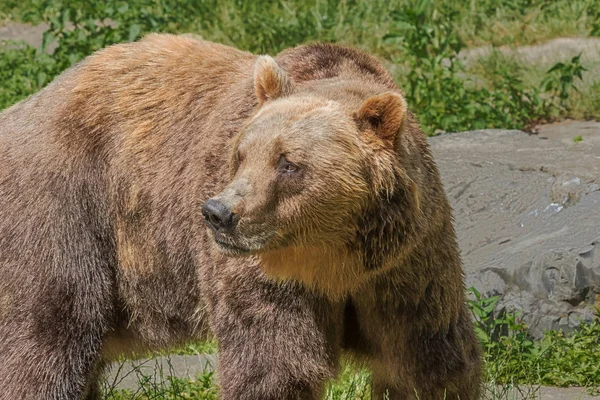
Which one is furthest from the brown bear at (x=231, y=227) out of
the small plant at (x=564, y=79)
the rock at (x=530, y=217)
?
the small plant at (x=564, y=79)

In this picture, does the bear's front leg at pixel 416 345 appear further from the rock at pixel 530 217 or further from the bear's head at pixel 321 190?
the rock at pixel 530 217

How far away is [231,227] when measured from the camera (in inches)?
186

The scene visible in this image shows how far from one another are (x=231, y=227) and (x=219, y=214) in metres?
0.09

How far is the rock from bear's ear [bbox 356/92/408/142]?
2.94 meters

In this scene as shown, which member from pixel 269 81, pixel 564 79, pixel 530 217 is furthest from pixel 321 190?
pixel 564 79

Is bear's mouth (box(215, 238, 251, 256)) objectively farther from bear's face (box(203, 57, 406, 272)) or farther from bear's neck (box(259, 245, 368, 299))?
bear's neck (box(259, 245, 368, 299))

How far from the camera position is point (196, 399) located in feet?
22.8

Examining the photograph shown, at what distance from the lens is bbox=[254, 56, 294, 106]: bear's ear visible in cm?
511

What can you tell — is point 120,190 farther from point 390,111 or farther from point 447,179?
point 447,179

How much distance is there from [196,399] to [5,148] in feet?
6.37

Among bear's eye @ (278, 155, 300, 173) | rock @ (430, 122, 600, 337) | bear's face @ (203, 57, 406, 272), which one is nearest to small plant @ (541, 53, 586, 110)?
rock @ (430, 122, 600, 337)

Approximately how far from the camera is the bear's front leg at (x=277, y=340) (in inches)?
204

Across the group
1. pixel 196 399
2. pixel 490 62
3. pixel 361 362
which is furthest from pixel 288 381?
pixel 490 62

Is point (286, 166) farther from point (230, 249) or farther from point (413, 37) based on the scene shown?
point (413, 37)
